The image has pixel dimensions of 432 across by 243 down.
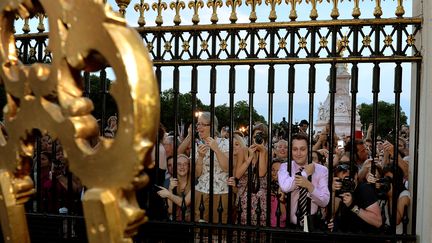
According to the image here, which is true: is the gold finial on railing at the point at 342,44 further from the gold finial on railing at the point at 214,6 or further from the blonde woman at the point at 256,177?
the blonde woman at the point at 256,177

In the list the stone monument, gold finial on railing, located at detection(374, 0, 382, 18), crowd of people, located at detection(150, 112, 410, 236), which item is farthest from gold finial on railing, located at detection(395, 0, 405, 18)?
the stone monument

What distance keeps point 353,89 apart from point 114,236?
12.4 feet

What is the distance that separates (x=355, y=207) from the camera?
4.68 metres

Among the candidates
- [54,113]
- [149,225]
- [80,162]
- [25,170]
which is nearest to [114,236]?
[80,162]

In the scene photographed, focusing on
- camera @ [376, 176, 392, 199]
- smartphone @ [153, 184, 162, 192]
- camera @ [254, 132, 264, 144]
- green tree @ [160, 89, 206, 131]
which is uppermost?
green tree @ [160, 89, 206, 131]

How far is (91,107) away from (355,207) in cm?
407

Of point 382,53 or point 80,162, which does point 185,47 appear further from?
point 80,162

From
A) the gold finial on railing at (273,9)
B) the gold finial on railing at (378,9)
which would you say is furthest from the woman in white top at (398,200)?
the gold finial on railing at (273,9)

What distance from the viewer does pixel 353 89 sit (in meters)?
4.40

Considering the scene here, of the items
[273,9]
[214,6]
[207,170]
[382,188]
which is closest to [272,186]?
[207,170]

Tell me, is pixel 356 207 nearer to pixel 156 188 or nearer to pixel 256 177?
pixel 256 177

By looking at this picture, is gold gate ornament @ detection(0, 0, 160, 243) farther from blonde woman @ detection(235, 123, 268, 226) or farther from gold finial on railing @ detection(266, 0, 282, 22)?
blonde woman @ detection(235, 123, 268, 226)

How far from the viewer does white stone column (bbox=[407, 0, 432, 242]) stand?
12.9 ft

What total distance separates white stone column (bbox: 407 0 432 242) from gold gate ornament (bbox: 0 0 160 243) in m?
3.48
